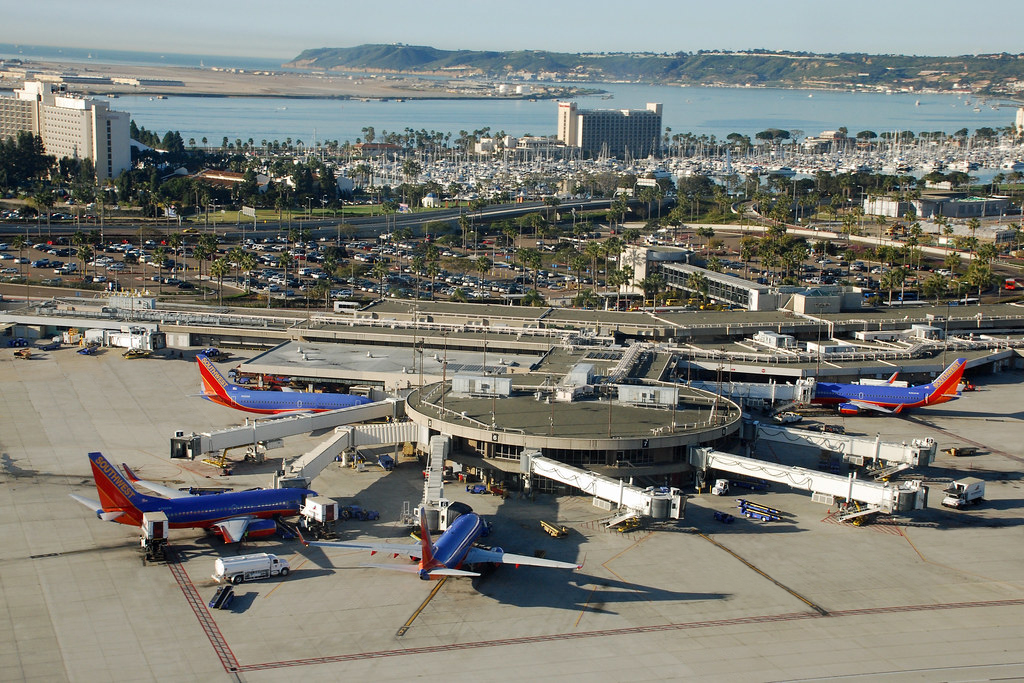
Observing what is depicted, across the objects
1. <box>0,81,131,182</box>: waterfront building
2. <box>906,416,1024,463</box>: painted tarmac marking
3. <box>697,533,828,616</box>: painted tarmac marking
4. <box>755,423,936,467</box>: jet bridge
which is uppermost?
<box>0,81,131,182</box>: waterfront building

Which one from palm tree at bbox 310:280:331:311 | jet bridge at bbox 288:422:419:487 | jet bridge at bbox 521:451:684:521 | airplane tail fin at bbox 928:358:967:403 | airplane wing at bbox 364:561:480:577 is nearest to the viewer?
airplane wing at bbox 364:561:480:577

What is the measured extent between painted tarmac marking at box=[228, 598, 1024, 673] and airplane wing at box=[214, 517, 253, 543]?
10163 millimetres

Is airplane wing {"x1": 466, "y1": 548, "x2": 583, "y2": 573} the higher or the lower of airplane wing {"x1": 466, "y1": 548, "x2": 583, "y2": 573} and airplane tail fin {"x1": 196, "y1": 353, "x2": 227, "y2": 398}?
the lower

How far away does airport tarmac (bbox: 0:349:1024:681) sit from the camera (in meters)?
37.6

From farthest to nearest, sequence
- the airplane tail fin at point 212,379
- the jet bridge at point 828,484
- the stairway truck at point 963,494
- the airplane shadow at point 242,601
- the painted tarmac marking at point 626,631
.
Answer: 1. the airplane tail fin at point 212,379
2. the stairway truck at point 963,494
3. the jet bridge at point 828,484
4. the airplane shadow at point 242,601
5. the painted tarmac marking at point 626,631

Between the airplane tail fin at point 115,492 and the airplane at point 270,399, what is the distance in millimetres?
18896

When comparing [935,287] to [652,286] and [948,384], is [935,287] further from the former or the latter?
[948,384]

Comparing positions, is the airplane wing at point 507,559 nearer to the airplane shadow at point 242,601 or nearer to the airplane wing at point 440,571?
the airplane wing at point 440,571

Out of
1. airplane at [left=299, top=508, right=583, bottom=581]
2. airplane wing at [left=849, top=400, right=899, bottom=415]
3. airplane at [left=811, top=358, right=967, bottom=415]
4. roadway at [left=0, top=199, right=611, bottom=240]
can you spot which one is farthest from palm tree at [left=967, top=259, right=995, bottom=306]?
airplane at [left=299, top=508, right=583, bottom=581]

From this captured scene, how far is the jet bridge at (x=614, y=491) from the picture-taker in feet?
158

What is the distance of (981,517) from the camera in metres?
52.6

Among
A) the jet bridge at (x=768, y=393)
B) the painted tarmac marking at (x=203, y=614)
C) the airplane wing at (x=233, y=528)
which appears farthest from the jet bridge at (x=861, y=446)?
the painted tarmac marking at (x=203, y=614)

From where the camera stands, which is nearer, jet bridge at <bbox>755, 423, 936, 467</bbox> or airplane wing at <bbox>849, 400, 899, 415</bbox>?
jet bridge at <bbox>755, 423, 936, 467</bbox>

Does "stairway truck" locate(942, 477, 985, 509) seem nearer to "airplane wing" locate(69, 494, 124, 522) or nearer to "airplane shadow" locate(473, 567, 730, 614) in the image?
"airplane shadow" locate(473, 567, 730, 614)
